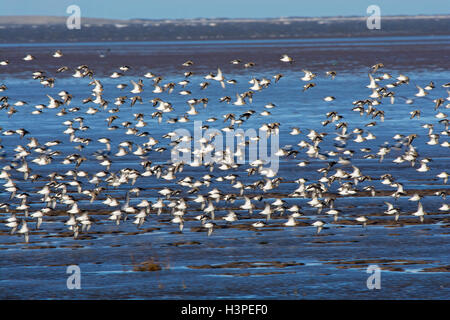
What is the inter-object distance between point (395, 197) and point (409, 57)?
7376 centimetres

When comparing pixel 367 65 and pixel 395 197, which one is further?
pixel 367 65

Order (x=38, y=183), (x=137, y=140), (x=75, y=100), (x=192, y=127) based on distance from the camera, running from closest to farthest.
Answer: (x=38, y=183) → (x=137, y=140) → (x=192, y=127) → (x=75, y=100)

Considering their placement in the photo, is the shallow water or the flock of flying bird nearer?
the shallow water

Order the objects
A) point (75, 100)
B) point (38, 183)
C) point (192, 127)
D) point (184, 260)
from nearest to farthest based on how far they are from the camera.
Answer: point (184, 260) → point (38, 183) → point (192, 127) → point (75, 100)

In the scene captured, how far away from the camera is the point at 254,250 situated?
2759 centimetres

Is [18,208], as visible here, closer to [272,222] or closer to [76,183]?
[76,183]

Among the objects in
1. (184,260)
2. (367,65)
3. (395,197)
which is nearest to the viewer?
(184,260)

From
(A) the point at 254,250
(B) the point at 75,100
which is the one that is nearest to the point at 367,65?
(B) the point at 75,100

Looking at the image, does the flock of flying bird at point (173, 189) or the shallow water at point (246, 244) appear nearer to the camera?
the shallow water at point (246, 244)

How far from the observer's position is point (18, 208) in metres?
32.8

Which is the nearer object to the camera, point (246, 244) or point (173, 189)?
point (246, 244)

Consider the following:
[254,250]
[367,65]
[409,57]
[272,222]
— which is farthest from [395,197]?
[409,57]

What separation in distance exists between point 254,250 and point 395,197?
8264 millimetres
